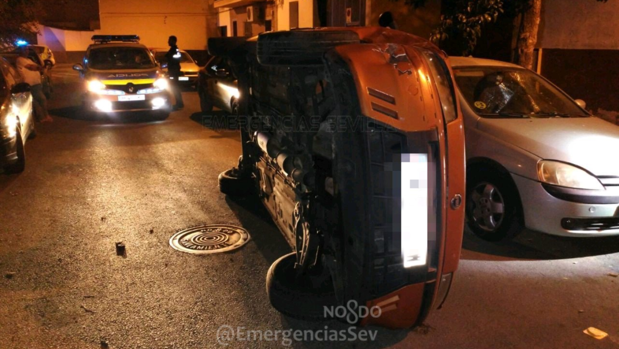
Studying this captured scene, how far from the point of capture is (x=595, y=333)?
3.86 meters

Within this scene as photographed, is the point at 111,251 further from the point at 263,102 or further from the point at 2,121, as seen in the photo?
the point at 2,121

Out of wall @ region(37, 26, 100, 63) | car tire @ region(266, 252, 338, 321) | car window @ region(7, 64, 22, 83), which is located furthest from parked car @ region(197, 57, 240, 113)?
wall @ region(37, 26, 100, 63)

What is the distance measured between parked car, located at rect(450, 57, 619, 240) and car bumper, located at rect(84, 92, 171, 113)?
8549mm

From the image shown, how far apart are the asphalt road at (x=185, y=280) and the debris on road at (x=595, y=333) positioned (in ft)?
0.15

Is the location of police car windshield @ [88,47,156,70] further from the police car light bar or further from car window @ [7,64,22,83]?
car window @ [7,64,22,83]

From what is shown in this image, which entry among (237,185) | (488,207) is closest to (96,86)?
(237,185)

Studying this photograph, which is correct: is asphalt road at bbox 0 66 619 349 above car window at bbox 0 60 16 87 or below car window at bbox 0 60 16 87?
below

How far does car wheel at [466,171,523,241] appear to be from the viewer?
5301mm

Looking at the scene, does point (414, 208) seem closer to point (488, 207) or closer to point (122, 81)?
point (488, 207)

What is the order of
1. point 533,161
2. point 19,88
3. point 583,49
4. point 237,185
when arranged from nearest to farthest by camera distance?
point 533,161 < point 237,185 < point 19,88 < point 583,49

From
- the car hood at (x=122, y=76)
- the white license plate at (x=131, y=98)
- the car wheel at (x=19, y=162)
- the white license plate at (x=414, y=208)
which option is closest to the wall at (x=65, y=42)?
the car hood at (x=122, y=76)

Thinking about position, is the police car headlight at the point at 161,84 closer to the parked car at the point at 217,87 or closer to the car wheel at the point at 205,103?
the parked car at the point at 217,87

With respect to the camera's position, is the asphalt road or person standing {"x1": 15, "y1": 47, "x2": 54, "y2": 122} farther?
person standing {"x1": 15, "y1": 47, "x2": 54, "y2": 122}

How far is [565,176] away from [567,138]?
0.54 metres
